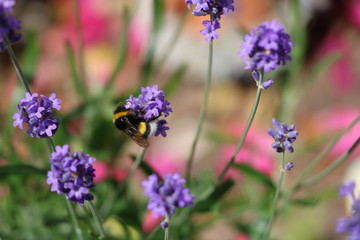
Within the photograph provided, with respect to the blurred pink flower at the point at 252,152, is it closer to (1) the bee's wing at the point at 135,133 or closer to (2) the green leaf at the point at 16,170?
(2) the green leaf at the point at 16,170

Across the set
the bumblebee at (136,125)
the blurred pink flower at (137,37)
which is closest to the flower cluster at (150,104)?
the bumblebee at (136,125)

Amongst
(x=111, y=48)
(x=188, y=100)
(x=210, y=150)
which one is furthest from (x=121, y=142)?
(x=111, y=48)

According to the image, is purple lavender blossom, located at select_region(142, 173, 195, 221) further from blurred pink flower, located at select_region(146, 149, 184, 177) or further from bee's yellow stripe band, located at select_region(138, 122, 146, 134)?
blurred pink flower, located at select_region(146, 149, 184, 177)

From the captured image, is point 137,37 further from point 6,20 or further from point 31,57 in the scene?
point 6,20

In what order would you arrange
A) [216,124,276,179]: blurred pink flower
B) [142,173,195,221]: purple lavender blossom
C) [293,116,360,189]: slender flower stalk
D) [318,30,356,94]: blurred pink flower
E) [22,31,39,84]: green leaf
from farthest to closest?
[318,30,356,94]: blurred pink flower
[216,124,276,179]: blurred pink flower
[22,31,39,84]: green leaf
[293,116,360,189]: slender flower stalk
[142,173,195,221]: purple lavender blossom

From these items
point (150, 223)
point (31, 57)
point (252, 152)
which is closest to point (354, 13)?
point (252, 152)

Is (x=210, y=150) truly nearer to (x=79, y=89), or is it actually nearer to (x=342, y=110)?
(x=342, y=110)

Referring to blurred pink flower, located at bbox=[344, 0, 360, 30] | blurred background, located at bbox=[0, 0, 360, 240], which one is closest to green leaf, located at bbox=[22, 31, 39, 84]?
blurred background, located at bbox=[0, 0, 360, 240]
